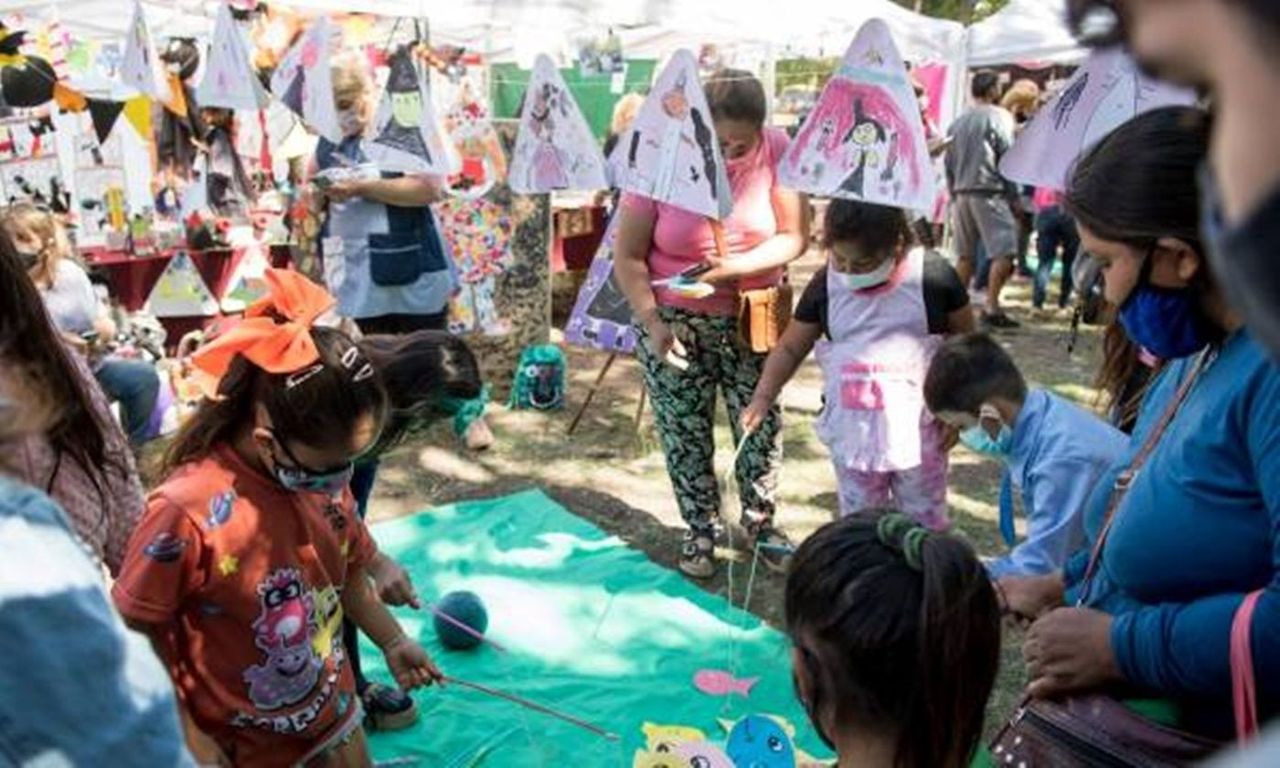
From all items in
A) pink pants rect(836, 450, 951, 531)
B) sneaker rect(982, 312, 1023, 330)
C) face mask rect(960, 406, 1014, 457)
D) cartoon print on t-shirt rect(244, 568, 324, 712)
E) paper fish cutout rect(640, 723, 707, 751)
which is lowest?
sneaker rect(982, 312, 1023, 330)

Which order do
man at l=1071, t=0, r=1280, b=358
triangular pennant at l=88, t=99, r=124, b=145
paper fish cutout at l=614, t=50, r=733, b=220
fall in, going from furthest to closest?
triangular pennant at l=88, t=99, r=124, b=145 → paper fish cutout at l=614, t=50, r=733, b=220 → man at l=1071, t=0, r=1280, b=358

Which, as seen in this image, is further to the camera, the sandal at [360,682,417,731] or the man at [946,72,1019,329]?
the man at [946,72,1019,329]

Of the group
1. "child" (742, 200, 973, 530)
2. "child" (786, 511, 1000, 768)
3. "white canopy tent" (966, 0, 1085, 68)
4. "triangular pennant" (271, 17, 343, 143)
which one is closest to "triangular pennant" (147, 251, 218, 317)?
"triangular pennant" (271, 17, 343, 143)

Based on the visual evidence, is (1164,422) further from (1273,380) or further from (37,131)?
(37,131)

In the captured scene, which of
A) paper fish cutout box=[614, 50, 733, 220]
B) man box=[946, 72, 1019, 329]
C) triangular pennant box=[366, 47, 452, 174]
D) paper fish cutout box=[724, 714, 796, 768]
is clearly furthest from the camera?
man box=[946, 72, 1019, 329]

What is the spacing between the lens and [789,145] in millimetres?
2980

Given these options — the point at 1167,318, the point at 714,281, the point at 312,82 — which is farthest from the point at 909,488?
the point at 312,82

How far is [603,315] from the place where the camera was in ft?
15.8

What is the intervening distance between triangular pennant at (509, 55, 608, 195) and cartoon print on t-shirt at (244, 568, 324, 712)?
218 centimetres

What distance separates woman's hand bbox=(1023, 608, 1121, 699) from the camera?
1303mm

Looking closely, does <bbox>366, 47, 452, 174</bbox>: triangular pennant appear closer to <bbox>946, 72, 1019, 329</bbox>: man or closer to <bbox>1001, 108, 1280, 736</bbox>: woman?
<bbox>1001, 108, 1280, 736</bbox>: woman

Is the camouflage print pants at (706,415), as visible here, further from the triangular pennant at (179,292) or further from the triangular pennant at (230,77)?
the triangular pennant at (179,292)

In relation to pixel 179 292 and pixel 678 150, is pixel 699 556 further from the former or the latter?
pixel 179 292

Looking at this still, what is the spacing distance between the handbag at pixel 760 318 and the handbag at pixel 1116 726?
68.3 inches
